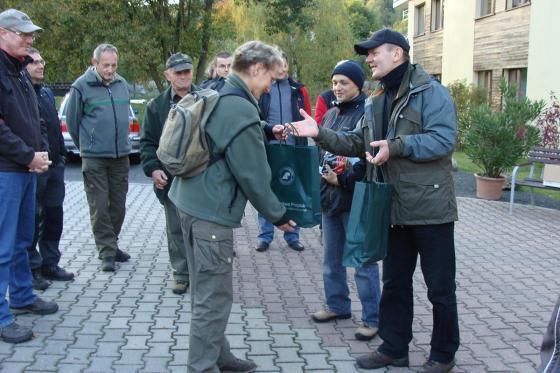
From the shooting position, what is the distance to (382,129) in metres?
4.20

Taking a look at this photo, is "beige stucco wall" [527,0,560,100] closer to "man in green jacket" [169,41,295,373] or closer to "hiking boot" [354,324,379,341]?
"hiking boot" [354,324,379,341]

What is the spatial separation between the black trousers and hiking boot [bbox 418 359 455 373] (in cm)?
3

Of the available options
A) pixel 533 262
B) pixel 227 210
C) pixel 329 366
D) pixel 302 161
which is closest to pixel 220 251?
pixel 227 210

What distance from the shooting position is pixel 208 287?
373 centimetres

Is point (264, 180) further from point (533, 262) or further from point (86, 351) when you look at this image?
point (533, 262)

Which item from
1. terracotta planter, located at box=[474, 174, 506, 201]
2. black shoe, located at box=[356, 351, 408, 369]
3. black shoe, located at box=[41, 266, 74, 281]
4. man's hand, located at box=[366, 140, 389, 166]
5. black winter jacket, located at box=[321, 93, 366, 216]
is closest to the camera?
man's hand, located at box=[366, 140, 389, 166]

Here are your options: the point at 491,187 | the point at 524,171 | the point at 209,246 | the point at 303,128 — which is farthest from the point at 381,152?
the point at 524,171

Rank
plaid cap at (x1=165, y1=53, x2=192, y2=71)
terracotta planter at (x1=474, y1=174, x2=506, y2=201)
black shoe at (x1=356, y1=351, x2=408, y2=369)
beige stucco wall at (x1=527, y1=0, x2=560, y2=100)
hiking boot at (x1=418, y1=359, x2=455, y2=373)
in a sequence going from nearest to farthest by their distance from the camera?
1. hiking boot at (x1=418, y1=359, x2=455, y2=373)
2. black shoe at (x1=356, y1=351, x2=408, y2=369)
3. plaid cap at (x1=165, y1=53, x2=192, y2=71)
4. terracotta planter at (x1=474, y1=174, x2=506, y2=201)
5. beige stucco wall at (x1=527, y1=0, x2=560, y2=100)

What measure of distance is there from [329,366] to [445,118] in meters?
1.81

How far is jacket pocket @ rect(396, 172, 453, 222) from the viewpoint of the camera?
3889 mm

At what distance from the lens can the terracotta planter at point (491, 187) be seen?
11.0 metres

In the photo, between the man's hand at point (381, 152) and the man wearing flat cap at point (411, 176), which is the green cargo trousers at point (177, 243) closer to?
the man wearing flat cap at point (411, 176)

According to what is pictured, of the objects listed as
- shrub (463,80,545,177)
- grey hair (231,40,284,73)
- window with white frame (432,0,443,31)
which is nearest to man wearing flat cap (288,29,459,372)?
grey hair (231,40,284,73)

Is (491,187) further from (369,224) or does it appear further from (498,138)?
(369,224)
